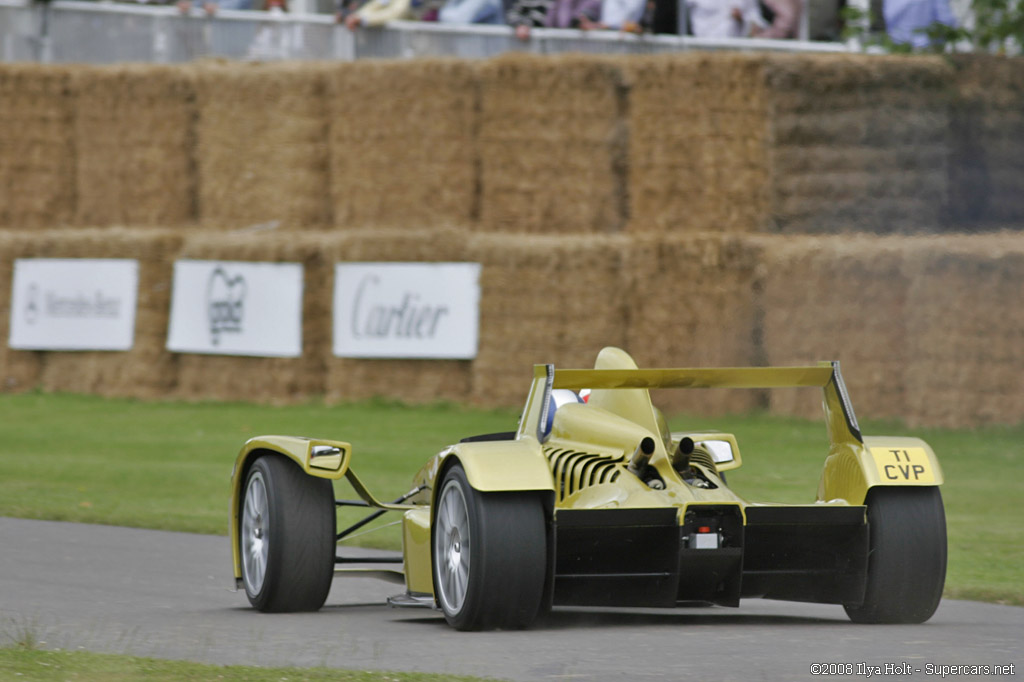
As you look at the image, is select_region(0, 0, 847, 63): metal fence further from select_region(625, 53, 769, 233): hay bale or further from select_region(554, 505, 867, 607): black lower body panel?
select_region(554, 505, 867, 607): black lower body panel

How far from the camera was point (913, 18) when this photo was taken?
1856 cm

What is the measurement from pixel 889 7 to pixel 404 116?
5623 mm

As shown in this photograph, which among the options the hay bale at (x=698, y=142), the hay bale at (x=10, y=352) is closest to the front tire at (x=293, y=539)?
the hay bale at (x=698, y=142)

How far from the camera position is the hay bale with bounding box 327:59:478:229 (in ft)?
59.4

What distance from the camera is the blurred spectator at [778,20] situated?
18.8 metres

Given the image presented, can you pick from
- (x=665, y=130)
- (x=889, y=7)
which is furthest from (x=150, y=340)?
(x=889, y=7)

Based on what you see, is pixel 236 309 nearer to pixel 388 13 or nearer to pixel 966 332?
pixel 388 13

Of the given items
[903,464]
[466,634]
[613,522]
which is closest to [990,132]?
[903,464]

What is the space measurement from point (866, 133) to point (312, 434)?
633 cm

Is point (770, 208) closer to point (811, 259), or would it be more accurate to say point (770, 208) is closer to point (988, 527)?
point (811, 259)

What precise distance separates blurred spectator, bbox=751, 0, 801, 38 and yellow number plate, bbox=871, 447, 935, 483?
40.3ft

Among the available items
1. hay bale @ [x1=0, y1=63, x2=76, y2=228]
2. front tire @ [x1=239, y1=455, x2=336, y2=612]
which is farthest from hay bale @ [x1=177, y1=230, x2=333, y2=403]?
front tire @ [x1=239, y1=455, x2=336, y2=612]

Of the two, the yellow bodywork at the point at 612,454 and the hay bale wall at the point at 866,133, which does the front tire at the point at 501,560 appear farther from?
the hay bale wall at the point at 866,133

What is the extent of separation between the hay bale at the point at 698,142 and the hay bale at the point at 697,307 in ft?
1.27
